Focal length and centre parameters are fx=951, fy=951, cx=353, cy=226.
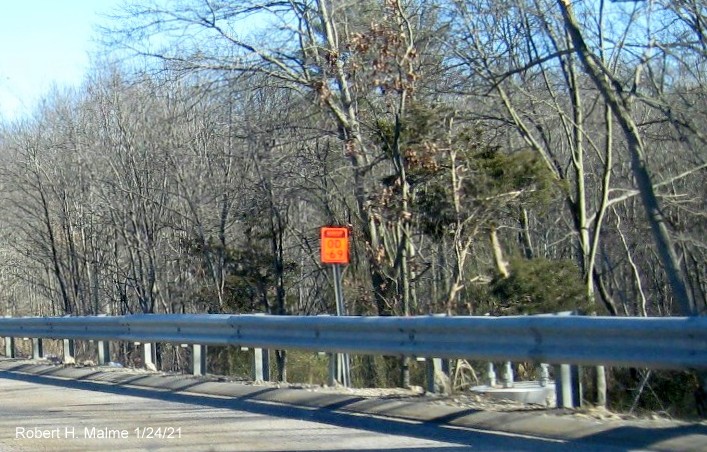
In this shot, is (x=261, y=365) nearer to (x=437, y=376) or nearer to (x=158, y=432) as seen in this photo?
(x=437, y=376)

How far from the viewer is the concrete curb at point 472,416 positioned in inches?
289

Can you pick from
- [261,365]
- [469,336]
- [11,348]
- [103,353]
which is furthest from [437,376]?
[11,348]

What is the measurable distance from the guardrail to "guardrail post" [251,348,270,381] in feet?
0.05

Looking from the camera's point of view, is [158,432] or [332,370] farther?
[332,370]

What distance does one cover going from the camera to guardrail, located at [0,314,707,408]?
7.48 metres

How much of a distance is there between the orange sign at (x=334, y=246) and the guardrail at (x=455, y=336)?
169 cm

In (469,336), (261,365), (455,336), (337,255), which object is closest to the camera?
(469,336)

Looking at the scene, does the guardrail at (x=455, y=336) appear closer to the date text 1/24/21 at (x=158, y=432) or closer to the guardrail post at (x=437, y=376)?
the guardrail post at (x=437, y=376)

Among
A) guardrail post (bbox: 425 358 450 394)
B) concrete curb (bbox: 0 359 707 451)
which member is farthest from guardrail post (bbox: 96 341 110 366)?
guardrail post (bbox: 425 358 450 394)

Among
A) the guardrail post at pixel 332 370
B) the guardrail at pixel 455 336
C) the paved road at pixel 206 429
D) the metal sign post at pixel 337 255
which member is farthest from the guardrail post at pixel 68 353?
the guardrail post at pixel 332 370

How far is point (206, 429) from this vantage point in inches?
349

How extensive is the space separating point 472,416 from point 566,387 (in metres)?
0.88

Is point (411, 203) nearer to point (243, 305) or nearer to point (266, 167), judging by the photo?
point (266, 167)

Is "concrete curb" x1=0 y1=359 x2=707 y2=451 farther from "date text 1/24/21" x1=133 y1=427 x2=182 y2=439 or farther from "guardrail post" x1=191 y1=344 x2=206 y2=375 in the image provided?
"date text 1/24/21" x1=133 y1=427 x2=182 y2=439
